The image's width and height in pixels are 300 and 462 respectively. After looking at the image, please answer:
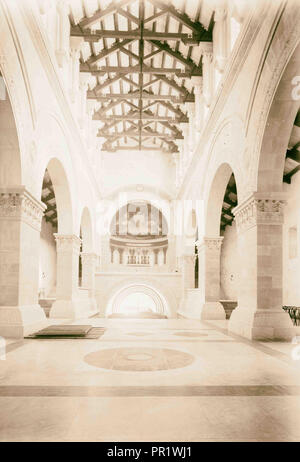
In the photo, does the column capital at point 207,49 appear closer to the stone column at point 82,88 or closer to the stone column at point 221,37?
the stone column at point 221,37

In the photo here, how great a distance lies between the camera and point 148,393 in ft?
12.9

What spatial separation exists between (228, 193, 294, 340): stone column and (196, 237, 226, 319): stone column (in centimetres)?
472

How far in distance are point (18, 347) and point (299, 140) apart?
10153 mm

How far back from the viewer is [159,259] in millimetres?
32719

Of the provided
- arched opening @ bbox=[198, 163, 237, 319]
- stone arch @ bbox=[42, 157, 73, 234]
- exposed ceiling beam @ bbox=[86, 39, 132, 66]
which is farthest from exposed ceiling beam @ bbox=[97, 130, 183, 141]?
stone arch @ bbox=[42, 157, 73, 234]

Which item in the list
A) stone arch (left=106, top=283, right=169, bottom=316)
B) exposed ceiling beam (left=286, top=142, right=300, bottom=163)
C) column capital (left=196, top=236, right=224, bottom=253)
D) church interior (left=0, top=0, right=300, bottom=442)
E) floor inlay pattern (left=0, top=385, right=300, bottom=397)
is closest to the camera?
church interior (left=0, top=0, right=300, bottom=442)

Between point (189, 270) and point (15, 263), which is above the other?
point (15, 263)

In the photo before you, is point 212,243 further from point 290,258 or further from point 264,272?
point 264,272

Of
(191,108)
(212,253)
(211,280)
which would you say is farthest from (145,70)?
(211,280)

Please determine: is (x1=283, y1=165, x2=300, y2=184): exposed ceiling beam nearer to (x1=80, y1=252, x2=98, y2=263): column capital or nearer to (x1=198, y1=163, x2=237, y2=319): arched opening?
(x1=198, y1=163, x2=237, y2=319): arched opening

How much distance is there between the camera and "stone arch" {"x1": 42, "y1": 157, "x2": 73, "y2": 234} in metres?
12.4

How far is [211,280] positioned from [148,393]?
9.93m

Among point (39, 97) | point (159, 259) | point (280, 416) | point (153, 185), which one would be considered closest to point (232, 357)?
point (280, 416)

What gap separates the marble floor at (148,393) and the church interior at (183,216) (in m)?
0.02
